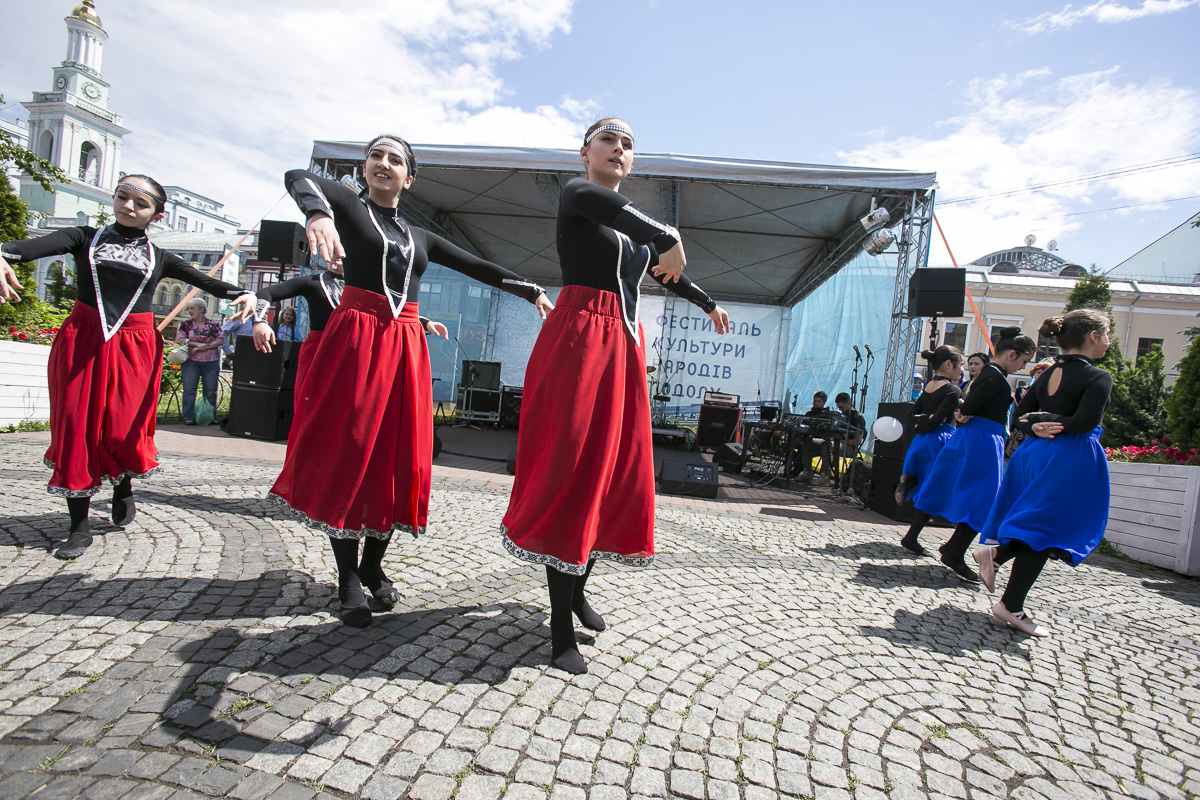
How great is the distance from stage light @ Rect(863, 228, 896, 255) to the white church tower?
63.6 metres

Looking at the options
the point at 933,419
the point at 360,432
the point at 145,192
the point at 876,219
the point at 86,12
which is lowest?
the point at 360,432

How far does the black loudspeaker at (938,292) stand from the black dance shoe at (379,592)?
7020mm

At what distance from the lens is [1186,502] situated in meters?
5.66

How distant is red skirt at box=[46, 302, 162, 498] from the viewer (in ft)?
9.86

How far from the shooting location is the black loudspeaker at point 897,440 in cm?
678

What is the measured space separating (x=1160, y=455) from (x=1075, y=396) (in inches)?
195

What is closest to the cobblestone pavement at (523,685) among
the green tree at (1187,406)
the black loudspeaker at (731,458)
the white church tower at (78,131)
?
the green tree at (1187,406)

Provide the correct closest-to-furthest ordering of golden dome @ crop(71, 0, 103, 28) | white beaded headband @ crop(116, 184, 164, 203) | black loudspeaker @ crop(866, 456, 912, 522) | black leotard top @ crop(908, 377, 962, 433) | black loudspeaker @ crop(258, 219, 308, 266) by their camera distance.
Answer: white beaded headband @ crop(116, 184, 164, 203)
black leotard top @ crop(908, 377, 962, 433)
black loudspeaker @ crop(866, 456, 912, 522)
black loudspeaker @ crop(258, 219, 308, 266)
golden dome @ crop(71, 0, 103, 28)

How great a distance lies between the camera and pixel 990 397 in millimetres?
4383

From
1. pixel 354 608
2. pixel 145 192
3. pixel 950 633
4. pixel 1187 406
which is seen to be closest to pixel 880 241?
pixel 1187 406

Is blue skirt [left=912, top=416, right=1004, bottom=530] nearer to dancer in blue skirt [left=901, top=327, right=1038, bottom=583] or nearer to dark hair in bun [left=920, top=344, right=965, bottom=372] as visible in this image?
dancer in blue skirt [left=901, top=327, right=1038, bottom=583]

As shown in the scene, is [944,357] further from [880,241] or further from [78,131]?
[78,131]

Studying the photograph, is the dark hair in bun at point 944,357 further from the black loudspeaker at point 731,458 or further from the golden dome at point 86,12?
the golden dome at point 86,12

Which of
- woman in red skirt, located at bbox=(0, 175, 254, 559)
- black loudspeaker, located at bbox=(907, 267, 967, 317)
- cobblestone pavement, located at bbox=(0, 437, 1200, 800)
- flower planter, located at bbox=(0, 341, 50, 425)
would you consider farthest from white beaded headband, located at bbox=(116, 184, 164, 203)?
black loudspeaker, located at bbox=(907, 267, 967, 317)
